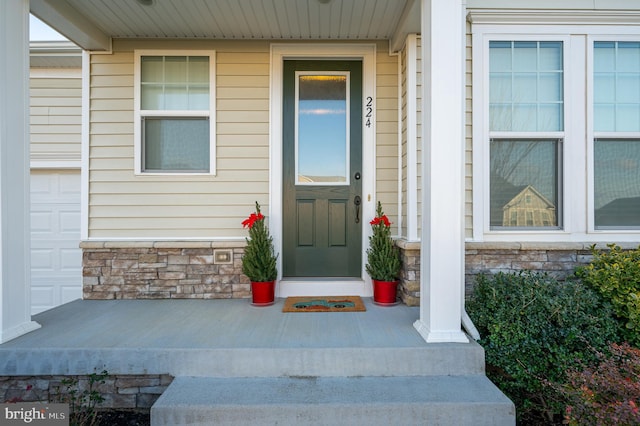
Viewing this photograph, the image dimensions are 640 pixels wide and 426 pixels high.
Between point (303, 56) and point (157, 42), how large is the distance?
4.82 feet

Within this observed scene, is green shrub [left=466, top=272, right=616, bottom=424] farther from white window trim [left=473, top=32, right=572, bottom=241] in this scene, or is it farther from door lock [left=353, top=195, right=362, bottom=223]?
door lock [left=353, top=195, right=362, bottom=223]

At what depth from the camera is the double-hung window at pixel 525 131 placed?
351cm

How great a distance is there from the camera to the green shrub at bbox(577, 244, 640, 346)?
2.70 m

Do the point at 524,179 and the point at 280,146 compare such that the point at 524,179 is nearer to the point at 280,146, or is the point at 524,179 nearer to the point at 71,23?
the point at 280,146

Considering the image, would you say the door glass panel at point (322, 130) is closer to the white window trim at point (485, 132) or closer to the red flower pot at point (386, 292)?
the red flower pot at point (386, 292)

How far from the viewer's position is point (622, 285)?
112 inches

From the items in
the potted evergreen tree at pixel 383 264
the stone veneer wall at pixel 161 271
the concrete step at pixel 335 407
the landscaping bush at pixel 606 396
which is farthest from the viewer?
the stone veneer wall at pixel 161 271

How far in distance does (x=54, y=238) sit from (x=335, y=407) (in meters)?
3.96

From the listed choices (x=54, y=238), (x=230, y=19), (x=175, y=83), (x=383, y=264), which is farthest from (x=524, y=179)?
(x=54, y=238)

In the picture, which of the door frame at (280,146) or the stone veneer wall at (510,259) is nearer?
the stone veneer wall at (510,259)

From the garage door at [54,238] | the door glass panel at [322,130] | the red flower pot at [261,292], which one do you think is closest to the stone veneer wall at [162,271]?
the red flower pot at [261,292]

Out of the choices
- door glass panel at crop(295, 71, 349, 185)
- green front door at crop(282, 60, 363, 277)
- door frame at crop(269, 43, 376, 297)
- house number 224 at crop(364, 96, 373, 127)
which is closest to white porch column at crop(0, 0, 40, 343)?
door frame at crop(269, 43, 376, 297)

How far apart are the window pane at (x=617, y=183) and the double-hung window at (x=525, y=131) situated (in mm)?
378

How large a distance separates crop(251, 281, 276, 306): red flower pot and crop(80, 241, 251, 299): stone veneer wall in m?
0.30
